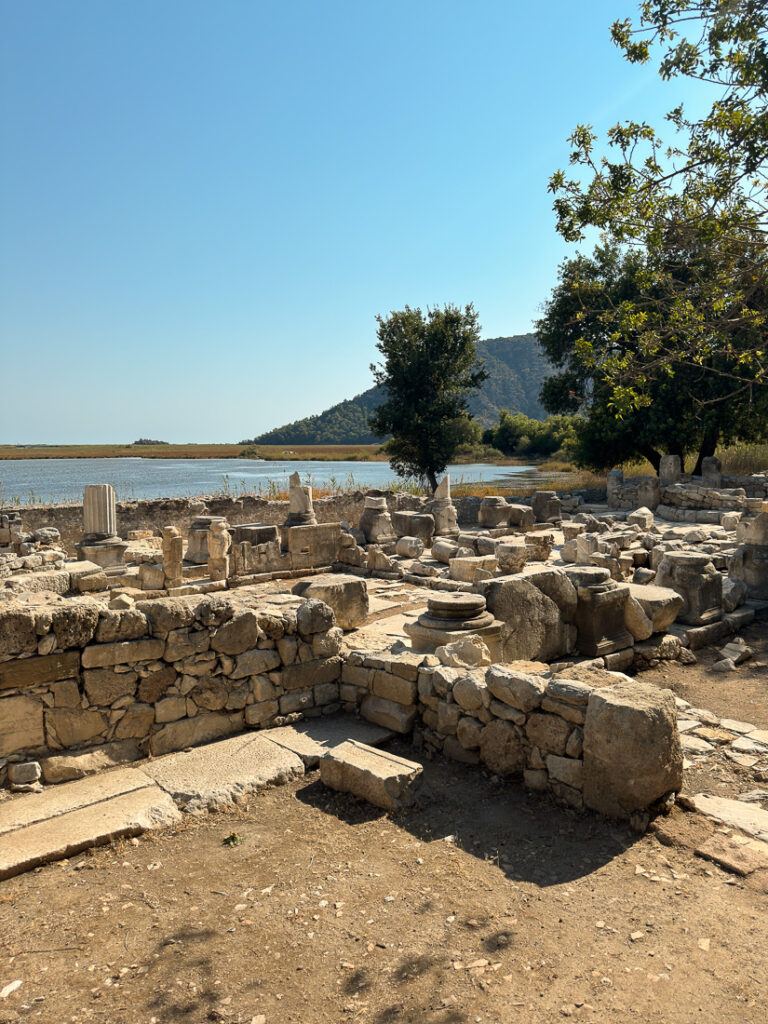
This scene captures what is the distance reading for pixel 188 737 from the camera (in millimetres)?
5055

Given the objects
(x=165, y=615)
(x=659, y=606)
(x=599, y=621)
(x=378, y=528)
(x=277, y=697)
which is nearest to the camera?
(x=165, y=615)

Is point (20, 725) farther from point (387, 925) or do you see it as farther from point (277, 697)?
point (387, 925)

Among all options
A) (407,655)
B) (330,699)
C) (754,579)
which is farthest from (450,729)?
(754,579)

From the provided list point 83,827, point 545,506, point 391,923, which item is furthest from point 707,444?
point 83,827

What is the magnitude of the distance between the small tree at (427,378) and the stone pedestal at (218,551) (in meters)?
14.9

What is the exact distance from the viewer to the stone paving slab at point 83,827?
11.9 feet

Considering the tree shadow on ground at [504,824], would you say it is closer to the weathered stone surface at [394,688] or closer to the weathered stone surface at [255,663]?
the weathered stone surface at [394,688]

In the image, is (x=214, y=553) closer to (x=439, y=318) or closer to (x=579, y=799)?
(x=579, y=799)

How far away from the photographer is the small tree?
2570 cm

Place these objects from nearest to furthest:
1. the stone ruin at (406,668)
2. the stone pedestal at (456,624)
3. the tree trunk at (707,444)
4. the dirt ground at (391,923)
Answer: the dirt ground at (391,923)
the stone ruin at (406,668)
the stone pedestal at (456,624)
the tree trunk at (707,444)

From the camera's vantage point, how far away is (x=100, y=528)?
12539 mm

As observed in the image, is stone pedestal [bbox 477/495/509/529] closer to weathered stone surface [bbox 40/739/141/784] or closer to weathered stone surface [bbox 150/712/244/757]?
weathered stone surface [bbox 150/712/244/757]

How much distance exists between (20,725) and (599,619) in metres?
5.62

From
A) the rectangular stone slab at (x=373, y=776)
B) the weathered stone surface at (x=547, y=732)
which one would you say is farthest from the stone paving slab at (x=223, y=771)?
the weathered stone surface at (x=547, y=732)
